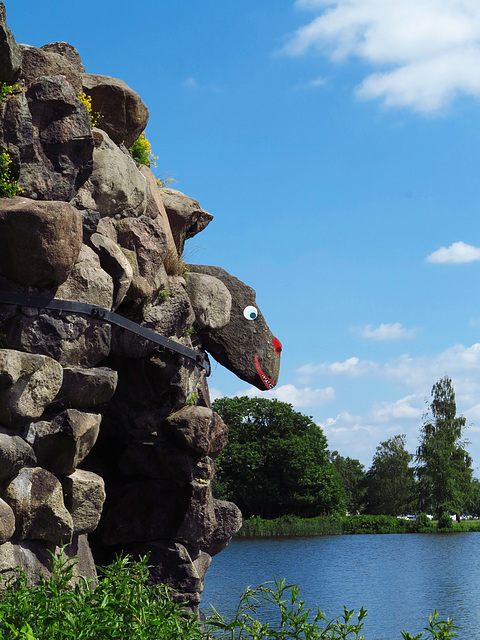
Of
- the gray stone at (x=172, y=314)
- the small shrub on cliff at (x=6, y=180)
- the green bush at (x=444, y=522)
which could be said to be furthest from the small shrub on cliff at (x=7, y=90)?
the green bush at (x=444, y=522)

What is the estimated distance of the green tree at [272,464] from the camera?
4609cm

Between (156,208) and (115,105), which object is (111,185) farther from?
(115,105)

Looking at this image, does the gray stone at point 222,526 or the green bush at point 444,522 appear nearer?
the gray stone at point 222,526

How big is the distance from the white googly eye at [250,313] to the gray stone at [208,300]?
22.3 inches

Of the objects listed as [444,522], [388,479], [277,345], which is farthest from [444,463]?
[277,345]

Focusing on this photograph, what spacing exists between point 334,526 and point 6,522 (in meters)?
43.8

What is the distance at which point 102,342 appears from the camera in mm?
7672

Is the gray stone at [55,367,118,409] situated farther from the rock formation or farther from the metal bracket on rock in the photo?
the metal bracket on rock

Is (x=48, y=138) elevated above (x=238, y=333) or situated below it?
above

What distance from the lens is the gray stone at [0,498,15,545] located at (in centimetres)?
638

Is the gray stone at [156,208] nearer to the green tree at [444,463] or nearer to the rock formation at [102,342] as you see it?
the rock formation at [102,342]

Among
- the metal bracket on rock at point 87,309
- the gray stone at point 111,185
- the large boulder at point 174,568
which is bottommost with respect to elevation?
the large boulder at point 174,568

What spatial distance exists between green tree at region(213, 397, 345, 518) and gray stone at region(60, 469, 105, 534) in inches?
1508

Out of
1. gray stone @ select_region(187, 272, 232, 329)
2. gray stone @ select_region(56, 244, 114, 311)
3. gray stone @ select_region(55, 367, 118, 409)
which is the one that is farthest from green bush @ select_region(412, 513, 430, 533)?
gray stone @ select_region(56, 244, 114, 311)
